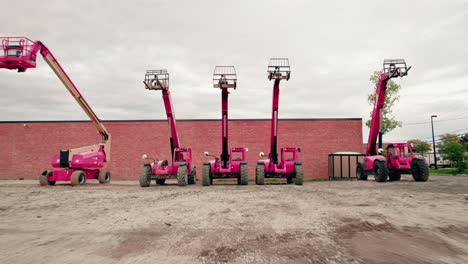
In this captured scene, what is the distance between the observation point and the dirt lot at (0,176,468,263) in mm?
4488

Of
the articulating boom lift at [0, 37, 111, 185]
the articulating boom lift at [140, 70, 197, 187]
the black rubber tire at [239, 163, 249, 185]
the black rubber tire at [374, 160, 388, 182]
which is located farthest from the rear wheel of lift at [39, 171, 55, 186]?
the black rubber tire at [374, 160, 388, 182]

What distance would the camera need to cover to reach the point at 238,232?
568 centimetres

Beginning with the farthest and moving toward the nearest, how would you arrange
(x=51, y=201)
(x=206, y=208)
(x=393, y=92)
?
(x=393, y=92) → (x=51, y=201) → (x=206, y=208)

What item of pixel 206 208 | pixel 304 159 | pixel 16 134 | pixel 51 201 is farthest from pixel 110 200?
pixel 16 134

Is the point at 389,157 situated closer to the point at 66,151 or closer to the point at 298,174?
the point at 298,174

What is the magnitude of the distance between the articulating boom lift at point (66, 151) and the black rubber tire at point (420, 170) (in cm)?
1901

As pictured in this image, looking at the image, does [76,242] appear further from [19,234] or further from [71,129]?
[71,129]

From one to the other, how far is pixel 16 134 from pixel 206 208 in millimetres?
28758

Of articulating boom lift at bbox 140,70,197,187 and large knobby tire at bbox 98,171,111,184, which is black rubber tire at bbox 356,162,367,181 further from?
large knobby tire at bbox 98,171,111,184

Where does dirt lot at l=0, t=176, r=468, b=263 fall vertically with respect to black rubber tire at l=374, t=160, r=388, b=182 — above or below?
below

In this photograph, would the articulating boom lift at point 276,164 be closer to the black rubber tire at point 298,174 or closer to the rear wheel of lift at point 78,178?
the black rubber tire at point 298,174

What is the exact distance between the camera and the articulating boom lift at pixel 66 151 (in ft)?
42.3

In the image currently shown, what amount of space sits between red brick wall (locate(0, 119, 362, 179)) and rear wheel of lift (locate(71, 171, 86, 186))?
1017 centimetres

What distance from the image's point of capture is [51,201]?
32.6ft
